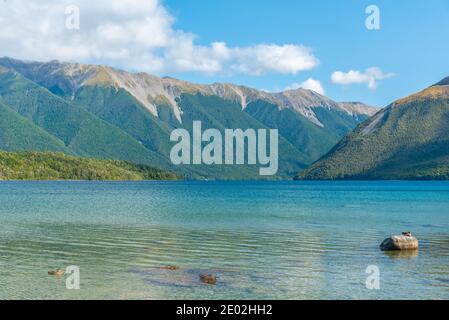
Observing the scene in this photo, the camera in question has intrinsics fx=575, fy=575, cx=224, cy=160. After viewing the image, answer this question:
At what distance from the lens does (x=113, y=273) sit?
40844mm

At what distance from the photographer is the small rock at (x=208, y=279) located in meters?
A: 37.2

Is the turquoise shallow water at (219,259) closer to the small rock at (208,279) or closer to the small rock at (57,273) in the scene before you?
the small rock at (208,279)

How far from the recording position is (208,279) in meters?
37.6

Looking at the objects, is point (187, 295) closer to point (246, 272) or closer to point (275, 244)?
point (246, 272)

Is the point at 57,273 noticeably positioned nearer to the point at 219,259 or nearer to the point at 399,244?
the point at 219,259

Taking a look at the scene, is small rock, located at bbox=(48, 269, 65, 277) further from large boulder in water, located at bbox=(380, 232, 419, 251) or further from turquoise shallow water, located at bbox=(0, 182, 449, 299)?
large boulder in water, located at bbox=(380, 232, 419, 251)

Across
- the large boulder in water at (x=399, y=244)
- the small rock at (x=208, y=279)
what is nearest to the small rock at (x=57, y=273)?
the small rock at (x=208, y=279)

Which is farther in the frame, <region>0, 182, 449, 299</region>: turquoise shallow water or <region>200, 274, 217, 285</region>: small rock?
<region>200, 274, 217, 285</region>: small rock

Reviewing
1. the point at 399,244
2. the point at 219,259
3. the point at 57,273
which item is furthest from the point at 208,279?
the point at 399,244

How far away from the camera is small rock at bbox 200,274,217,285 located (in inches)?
1467

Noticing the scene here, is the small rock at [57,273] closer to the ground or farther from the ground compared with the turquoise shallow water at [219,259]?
farther from the ground

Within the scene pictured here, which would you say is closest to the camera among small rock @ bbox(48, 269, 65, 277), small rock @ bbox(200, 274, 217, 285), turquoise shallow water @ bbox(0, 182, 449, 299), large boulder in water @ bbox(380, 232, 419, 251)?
turquoise shallow water @ bbox(0, 182, 449, 299)

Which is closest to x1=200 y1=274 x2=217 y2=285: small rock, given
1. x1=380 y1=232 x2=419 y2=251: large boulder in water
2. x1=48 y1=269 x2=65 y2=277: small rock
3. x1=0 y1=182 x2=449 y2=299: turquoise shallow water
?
x1=0 y1=182 x2=449 y2=299: turquoise shallow water
